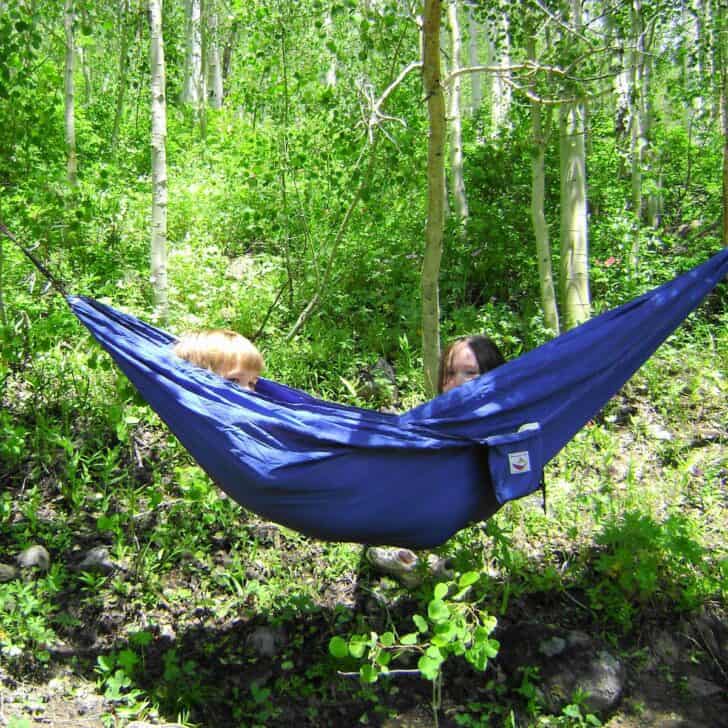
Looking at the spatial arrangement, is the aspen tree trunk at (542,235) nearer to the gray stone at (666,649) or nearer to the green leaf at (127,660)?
the gray stone at (666,649)

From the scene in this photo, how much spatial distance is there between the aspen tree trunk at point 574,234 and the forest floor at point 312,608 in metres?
0.88

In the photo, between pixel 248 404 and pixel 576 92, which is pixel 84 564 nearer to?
pixel 248 404

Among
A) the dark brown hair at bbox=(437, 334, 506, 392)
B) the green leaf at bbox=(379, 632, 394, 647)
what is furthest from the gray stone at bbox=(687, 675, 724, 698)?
the dark brown hair at bbox=(437, 334, 506, 392)

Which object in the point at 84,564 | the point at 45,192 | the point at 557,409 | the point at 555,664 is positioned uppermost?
the point at 45,192

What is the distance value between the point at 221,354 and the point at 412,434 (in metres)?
0.65

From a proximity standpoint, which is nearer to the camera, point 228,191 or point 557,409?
point 557,409

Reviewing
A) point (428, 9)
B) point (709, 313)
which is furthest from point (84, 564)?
point (709, 313)

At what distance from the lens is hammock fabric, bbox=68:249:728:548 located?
6.25 feet

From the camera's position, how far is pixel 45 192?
2.96 m

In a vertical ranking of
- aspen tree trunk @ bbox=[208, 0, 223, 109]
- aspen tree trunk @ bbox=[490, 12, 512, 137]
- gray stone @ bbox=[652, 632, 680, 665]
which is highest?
aspen tree trunk @ bbox=[208, 0, 223, 109]

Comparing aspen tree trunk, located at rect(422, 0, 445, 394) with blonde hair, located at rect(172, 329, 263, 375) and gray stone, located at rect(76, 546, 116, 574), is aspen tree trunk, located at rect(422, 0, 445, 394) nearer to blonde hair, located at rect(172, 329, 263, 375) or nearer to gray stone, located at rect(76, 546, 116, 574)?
blonde hair, located at rect(172, 329, 263, 375)

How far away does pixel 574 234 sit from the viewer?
12.3 ft

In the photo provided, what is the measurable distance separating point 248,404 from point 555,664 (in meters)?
1.26

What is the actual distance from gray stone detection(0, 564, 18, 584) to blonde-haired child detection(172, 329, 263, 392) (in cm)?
105
